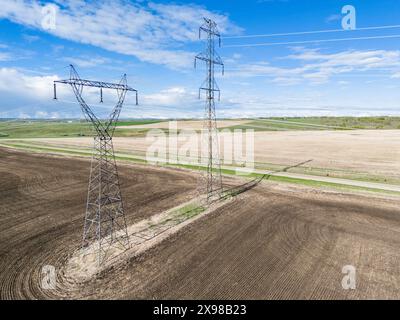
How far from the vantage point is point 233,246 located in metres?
21.4

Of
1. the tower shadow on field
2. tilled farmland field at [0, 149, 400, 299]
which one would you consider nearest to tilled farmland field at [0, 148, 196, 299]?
tilled farmland field at [0, 149, 400, 299]

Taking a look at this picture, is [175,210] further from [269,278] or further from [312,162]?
[312,162]

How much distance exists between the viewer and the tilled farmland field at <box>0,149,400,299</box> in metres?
16.3

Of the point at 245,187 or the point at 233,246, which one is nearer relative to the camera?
the point at 233,246

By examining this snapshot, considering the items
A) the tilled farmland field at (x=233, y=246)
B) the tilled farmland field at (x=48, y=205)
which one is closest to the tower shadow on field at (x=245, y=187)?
the tilled farmland field at (x=233, y=246)

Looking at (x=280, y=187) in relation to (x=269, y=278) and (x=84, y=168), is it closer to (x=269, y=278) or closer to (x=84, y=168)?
(x=269, y=278)

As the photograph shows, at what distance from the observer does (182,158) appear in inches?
2391

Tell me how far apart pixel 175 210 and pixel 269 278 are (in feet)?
45.1

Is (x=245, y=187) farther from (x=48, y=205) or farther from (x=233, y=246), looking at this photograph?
(x=48, y=205)

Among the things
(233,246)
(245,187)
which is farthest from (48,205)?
(245,187)

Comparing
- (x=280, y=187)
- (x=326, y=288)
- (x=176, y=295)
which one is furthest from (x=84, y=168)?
(x=326, y=288)

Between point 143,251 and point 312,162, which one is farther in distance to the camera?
point 312,162

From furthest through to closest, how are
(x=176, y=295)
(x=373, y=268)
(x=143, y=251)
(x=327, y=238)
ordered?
1. (x=327, y=238)
2. (x=143, y=251)
3. (x=373, y=268)
4. (x=176, y=295)

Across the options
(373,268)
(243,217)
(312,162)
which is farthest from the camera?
(312,162)
